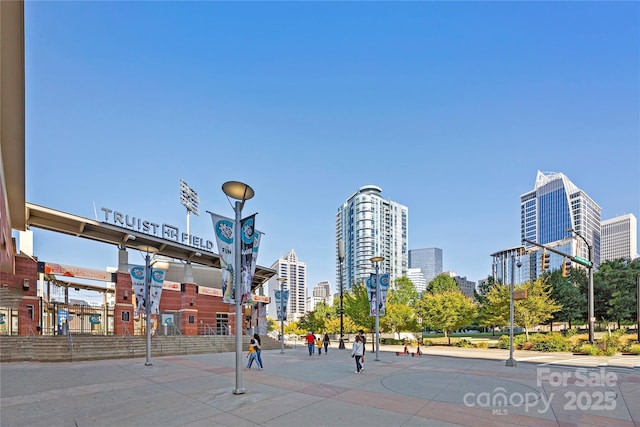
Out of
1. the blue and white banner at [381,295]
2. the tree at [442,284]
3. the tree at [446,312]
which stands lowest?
the tree at [442,284]

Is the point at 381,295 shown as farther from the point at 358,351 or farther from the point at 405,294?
the point at 405,294

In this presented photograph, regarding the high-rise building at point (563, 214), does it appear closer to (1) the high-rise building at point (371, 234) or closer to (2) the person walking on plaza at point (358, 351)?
(1) the high-rise building at point (371, 234)

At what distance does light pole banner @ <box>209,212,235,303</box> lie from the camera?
11.5 meters

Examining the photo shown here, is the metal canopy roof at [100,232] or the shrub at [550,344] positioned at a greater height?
the metal canopy roof at [100,232]

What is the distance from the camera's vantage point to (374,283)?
22.8m

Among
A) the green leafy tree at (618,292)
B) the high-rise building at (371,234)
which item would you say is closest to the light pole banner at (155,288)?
the green leafy tree at (618,292)

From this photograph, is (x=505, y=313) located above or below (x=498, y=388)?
below

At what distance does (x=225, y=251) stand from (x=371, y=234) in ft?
551

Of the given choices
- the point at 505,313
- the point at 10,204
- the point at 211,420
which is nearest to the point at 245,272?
the point at 211,420

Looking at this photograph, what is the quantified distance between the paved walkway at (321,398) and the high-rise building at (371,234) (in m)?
157

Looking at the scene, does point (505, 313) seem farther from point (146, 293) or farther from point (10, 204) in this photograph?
point (10, 204)

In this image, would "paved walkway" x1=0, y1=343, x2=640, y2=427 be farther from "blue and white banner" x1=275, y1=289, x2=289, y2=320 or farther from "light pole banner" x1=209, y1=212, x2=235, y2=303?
"blue and white banner" x1=275, y1=289, x2=289, y2=320

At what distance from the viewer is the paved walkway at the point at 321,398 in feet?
28.2

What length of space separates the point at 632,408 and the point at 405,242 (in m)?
187
